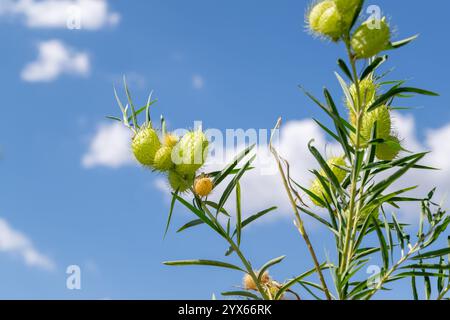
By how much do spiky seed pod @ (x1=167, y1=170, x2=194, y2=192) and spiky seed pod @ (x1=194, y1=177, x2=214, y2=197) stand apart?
2 centimetres

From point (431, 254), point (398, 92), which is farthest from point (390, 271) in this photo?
point (398, 92)

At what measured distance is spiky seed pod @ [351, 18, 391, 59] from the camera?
133 cm

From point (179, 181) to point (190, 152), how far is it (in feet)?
0.35

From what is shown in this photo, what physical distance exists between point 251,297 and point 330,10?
75 cm

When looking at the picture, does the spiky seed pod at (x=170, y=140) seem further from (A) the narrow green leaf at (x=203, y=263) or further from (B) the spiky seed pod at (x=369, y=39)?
(B) the spiky seed pod at (x=369, y=39)

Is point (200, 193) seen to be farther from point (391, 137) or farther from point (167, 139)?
point (391, 137)

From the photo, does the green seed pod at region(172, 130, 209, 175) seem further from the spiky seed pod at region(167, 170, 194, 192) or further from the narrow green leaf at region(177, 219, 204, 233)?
the narrow green leaf at region(177, 219, 204, 233)

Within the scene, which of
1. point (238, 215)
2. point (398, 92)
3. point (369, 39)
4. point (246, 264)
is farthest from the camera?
point (238, 215)

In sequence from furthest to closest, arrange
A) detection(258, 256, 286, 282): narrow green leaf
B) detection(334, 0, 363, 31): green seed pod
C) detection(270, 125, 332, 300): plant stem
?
1. detection(258, 256, 286, 282): narrow green leaf
2. detection(270, 125, 332, 300): plant stem
3. detection(334, 0, 363, 31): green seed pod

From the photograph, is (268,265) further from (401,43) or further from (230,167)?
(401,43)

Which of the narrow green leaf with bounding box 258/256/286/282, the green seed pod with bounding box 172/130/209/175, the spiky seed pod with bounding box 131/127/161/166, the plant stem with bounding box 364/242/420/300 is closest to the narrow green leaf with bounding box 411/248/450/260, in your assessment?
the plant stem with bounding box 364/242/420/300

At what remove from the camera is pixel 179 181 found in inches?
65.9
